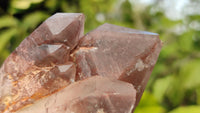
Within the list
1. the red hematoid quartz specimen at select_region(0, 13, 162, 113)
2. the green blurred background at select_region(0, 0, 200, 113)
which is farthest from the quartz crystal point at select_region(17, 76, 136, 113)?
the green blurred background at select_region(0, 0, 200, 113)

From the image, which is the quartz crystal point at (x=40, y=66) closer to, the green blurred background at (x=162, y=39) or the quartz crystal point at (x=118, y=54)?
the quartz crystal point at (x=118, y=54)

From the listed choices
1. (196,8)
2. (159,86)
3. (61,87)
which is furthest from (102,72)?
(196,8)

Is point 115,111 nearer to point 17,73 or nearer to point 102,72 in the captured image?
point 102,72

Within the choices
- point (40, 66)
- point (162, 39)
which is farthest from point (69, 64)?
point (162, 39)

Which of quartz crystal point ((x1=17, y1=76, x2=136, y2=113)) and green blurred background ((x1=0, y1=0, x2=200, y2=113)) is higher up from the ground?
quartz crystal point ((x1=17, y1=76, x2=136, y2=113))

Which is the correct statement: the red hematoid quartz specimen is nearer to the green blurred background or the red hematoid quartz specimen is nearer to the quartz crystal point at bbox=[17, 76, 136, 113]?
the quartz crystal point at bbox=[17, 76, 136, 113]
